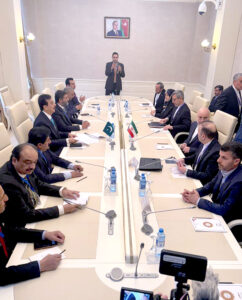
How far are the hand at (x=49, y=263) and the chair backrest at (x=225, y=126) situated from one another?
2496 mm

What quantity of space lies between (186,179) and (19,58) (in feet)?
15.6

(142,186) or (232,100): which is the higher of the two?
(232,100)

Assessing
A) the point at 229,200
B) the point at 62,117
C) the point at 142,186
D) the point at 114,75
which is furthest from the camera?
the point at 114,75

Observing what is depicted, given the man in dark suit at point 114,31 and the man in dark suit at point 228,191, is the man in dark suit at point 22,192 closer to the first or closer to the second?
the man in dark suit at point 228,191

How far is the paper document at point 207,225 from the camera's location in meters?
1.73

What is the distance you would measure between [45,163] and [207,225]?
155 cm

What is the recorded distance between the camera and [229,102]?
4.19m

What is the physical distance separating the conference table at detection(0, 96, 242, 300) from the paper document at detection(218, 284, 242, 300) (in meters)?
0.05

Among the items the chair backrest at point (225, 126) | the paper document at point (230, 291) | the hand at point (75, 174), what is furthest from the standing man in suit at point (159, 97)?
the paper document at point (230, 291)

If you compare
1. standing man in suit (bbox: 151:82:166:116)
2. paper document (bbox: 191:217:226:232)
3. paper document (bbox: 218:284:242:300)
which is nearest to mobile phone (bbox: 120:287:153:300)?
paper document (bbox: 218:284:242:300)

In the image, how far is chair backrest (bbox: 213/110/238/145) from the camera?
310 cm

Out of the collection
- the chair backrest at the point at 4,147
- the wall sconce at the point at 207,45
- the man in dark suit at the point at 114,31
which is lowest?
the chair backrest at the point at 4,147

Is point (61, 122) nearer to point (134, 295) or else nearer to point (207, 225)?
point (207, 225)

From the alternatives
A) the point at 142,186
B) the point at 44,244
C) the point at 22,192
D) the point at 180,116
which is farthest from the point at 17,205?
the point at 180,116
